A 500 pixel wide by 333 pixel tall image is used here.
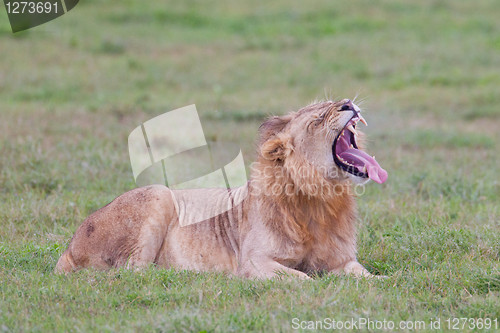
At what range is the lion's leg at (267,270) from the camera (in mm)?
5395

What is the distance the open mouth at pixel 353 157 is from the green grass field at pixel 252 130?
73 cm

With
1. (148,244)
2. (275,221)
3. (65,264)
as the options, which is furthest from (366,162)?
(65,264)

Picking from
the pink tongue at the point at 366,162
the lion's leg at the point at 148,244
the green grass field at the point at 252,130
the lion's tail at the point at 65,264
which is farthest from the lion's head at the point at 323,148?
the lion's tail at the point at 65,264

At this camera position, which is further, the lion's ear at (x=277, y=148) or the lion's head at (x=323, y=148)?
the lion's ear at (x=277, y=148)

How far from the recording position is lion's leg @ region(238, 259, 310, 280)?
212 inches

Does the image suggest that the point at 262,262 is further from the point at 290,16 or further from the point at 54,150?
the point at 290,16

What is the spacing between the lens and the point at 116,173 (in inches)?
349

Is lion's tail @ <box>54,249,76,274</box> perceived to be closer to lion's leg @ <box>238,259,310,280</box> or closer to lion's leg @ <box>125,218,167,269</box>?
lion's leg @ <box>125,218,167,269</box>

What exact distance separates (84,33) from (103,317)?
14.4 m

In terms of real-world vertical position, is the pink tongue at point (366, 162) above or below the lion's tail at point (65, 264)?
above

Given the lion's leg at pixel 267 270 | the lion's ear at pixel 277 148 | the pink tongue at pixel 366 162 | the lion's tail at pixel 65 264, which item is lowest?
the lion's leg at pixel 267 270

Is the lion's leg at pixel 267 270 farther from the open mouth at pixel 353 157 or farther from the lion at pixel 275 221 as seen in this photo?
the open mouth at pixel 353 157

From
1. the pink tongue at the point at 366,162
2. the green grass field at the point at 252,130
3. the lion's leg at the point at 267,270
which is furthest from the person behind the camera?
the pink tongue at the point at 366,162

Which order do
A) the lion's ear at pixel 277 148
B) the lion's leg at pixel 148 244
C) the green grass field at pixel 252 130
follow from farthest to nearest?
the lion's leg at pixel 148 244 → the lion's ear at pixel 277 148 → the green grass field at pixel 252 130
